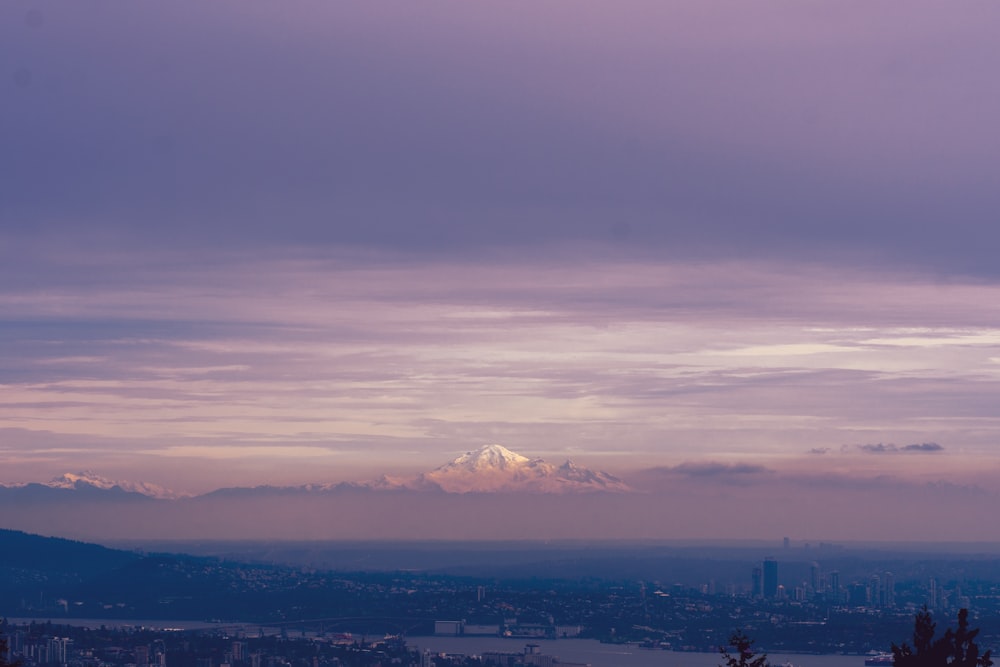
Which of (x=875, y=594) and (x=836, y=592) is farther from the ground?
(x=836, y=592)

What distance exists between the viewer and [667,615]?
481 ft

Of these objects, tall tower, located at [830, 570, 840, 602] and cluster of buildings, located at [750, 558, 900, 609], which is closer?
cluster of buildings, located at [750, 558, 900, 609]

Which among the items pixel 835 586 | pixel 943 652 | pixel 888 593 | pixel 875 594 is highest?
pixel 835 586

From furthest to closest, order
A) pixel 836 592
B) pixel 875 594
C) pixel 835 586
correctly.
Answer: pixel 835 586
pixel 836 592
pixel 875 594

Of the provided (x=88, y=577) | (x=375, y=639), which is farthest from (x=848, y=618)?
(x=88, y=577)

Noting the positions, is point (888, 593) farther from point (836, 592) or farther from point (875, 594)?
point (836, 592)

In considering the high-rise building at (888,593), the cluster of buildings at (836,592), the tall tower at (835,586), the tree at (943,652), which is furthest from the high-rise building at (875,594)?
the tree at (943,652)

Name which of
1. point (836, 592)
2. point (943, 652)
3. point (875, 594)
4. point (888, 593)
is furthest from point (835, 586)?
point (943, 652)

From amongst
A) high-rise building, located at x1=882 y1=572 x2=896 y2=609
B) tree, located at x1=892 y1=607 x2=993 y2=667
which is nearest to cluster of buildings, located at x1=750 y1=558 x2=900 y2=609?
high-rise building, located at x1=882 y1=572 x2=896 y2=609

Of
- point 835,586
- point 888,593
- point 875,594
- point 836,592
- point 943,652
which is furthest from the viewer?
point 835,586

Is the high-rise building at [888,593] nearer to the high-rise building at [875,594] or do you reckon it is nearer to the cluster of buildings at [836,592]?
the cluster of buildings at [836,592]

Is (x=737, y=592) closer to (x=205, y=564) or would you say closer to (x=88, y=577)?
(x=205, y=564)

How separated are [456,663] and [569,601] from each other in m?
70.0

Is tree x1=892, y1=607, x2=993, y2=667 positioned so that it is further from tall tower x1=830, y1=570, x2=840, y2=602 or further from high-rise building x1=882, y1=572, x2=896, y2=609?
tall tower x1=830, y1=570, x2=840, y2=602
